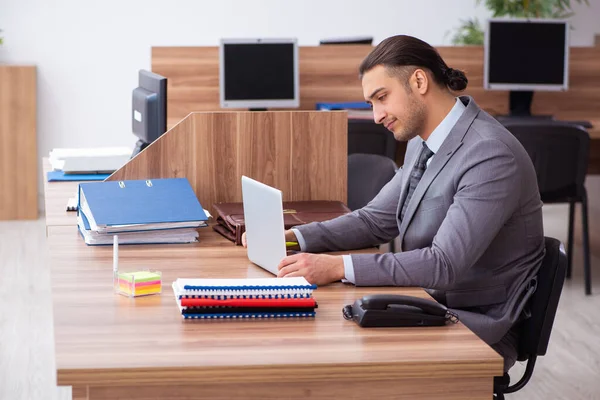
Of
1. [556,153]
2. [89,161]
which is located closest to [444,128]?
[89,161]

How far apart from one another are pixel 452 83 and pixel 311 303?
735mm

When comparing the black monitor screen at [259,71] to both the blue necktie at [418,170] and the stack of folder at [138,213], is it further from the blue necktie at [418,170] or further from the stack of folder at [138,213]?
the blue necktie at [418,170]

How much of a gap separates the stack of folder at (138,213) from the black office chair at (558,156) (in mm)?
2358

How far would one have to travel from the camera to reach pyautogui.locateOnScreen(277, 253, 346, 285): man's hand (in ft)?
6.19

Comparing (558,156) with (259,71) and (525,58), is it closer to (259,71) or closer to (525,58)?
(525,58)

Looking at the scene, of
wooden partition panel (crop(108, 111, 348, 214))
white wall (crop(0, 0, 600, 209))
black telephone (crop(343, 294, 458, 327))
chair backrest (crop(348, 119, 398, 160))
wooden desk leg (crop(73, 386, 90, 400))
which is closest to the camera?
wooden desk leg (crop(73, 386, 90, 400))

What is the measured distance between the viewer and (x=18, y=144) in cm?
614

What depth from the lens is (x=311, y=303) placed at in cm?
169

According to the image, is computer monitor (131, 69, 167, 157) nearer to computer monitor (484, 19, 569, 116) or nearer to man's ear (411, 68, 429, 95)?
man's ear (411, 68, 429, 95)

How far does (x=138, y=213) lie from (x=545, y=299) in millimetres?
1039

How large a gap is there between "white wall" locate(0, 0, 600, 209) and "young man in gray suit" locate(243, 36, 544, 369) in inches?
185

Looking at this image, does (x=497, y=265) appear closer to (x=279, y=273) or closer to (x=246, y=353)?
(x=279, y=273)

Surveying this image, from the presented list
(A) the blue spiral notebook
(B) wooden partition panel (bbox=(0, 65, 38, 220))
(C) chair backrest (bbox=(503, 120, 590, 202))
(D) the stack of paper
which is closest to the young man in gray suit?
(A) the blue spiral notebook

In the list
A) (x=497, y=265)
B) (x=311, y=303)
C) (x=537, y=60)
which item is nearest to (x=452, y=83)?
(x=497, y=265)
